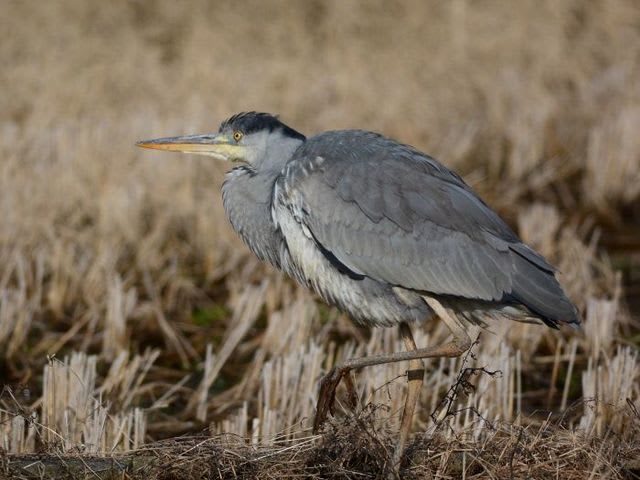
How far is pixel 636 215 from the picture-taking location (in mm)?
9992

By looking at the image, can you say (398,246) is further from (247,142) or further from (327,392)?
(247,142)

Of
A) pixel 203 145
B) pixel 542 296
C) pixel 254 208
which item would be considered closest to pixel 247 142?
pixel 203 145

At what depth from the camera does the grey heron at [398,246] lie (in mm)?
4848

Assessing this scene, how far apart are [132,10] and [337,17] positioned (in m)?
2.36

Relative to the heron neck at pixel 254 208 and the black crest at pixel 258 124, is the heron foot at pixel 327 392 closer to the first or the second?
the heron neck at pixel 254 208

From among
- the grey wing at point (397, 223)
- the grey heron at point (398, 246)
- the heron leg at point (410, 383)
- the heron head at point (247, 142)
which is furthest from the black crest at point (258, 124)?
the heron leg at point (410, 383)

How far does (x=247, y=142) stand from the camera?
18.1 feet

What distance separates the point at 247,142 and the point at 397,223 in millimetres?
981

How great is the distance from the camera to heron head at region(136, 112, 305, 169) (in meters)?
5.46

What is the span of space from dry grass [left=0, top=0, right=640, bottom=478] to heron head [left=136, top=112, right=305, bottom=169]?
1.05m

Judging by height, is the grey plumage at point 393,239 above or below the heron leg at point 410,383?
above

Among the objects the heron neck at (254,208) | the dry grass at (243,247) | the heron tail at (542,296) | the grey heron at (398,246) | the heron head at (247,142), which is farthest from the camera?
the heron head at (247,142)

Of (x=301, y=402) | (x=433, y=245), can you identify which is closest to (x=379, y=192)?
(x=433, y=245)

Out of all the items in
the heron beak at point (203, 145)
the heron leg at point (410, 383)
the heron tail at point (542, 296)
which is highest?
the heron beak at point (203, 145)
